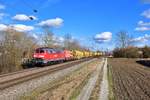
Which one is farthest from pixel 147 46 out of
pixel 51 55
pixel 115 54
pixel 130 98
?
pixel 130 98

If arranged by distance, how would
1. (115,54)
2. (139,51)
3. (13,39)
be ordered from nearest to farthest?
(13,39)
(139,51)
(115,54)

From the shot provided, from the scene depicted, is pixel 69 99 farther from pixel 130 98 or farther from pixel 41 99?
pixel 130 98

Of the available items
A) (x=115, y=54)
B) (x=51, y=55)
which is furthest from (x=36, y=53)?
(x=115, y=54)

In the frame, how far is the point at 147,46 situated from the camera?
347ft

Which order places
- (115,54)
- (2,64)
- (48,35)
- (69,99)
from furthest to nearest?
(115,54), (48,35), (2,64), (69,99)

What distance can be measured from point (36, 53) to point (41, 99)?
33305 mm

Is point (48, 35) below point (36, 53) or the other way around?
the other way around

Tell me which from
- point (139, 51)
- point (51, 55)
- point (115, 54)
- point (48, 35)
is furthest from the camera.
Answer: point (115, 54)

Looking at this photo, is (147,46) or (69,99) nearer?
(69,99)

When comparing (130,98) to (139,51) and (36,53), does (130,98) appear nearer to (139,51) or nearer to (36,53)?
(36,53)

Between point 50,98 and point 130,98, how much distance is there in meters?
3.82

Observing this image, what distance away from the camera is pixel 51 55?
50156mm

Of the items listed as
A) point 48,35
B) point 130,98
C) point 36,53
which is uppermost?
point 48,35

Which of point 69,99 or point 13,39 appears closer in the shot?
point 69,99
